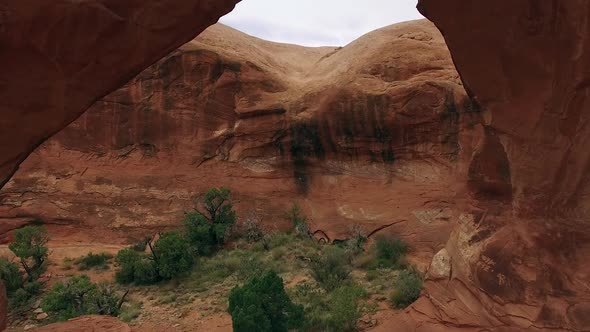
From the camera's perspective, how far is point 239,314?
631 cm

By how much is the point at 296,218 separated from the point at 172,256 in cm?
512

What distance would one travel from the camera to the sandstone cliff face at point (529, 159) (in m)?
4.27

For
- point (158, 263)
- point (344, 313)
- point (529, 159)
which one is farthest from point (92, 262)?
point (529, 159)

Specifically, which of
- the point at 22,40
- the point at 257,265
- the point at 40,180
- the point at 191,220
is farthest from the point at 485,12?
the point at 40,180

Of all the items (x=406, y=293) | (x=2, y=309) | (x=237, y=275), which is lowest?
(x=237, y=275)

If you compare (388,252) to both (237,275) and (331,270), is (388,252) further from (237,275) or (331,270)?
(237,275)

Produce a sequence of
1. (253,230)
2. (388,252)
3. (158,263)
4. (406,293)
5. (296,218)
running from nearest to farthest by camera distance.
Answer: (406,293)
(158,263)
(388,252)
(253,230)
(296,218)

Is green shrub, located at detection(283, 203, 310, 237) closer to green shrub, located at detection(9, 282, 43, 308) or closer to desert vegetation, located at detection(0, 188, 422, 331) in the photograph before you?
desert vegetation, located at detection(0, 188, 422, 331)

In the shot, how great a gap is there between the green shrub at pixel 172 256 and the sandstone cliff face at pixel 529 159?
7.01 m

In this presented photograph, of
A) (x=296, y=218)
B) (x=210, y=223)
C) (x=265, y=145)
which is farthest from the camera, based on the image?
(x=265, y=145)

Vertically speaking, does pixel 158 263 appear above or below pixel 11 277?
below

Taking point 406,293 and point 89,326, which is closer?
point 89,326

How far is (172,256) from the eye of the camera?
1022 centimetres

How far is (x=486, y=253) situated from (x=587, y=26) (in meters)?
2.73
